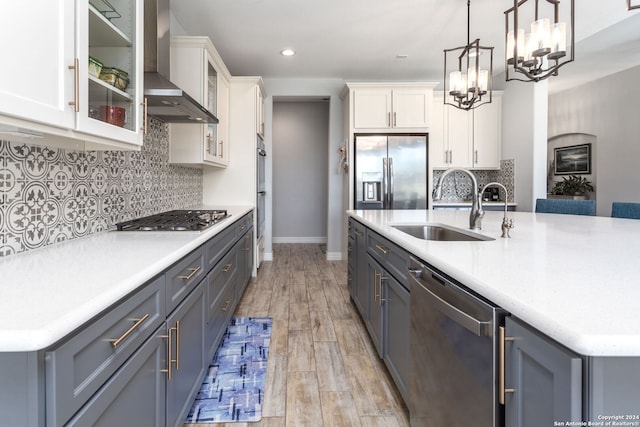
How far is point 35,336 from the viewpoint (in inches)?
24.9

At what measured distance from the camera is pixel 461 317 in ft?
3.23

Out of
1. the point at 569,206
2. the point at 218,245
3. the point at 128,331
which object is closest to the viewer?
the point at 128,331

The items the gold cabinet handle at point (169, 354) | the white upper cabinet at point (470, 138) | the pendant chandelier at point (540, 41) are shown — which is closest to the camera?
the gold cabinet handle at point (169, 354)

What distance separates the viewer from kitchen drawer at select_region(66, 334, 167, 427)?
82 centimetres

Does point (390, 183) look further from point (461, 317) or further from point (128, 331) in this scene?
point (128, 331)

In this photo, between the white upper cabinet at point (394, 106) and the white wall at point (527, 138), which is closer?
the white wall at point (527, 138)

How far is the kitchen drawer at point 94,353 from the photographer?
69 cm

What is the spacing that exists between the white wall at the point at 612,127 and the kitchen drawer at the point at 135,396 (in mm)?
Result: 6836

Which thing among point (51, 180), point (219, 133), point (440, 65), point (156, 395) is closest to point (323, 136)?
point (440, 65)

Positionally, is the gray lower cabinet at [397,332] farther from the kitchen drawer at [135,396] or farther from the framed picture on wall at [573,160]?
the framed picture on wall at [573,160]

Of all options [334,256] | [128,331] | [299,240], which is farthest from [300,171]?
[128,331]

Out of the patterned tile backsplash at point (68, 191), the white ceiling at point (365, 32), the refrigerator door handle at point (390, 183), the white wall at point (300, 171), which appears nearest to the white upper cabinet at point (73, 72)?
the patterned tile backsplash at point (68, 191)

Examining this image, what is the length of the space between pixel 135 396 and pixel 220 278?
119 centimetres

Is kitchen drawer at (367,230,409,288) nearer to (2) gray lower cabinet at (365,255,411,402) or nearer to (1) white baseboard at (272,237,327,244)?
(2) gray lower cabinet at (365,255,411,402)
